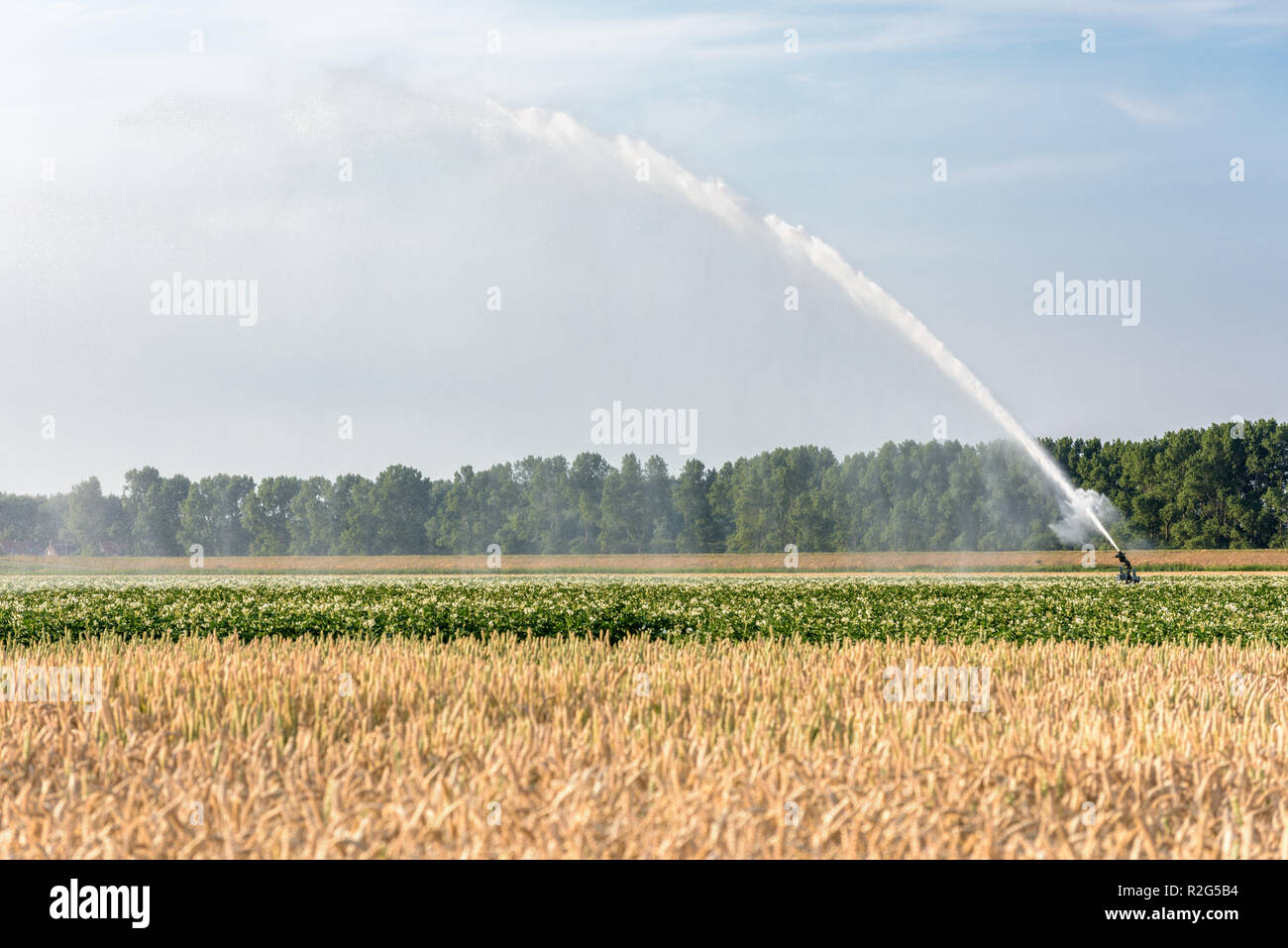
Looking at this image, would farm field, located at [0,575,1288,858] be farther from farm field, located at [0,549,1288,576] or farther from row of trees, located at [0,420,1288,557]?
row of trees, located at [0,420,1288,557]

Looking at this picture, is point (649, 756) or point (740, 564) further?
point (740, 564)

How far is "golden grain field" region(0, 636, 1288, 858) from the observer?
20.9 feet

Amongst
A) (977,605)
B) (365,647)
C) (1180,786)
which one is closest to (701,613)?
(977,605)

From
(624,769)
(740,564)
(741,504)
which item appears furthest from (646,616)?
(741,504)

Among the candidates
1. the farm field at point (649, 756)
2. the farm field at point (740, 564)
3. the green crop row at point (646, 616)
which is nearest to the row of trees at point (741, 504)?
the farm field at point (740, 564)

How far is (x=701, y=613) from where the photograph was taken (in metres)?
26.5

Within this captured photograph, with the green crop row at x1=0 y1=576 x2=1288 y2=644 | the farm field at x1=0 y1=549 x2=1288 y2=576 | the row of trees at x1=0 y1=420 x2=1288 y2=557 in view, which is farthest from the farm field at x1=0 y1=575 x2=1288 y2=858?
→ the row of trees at x1=0 y1=420 x2=1288 y2=557

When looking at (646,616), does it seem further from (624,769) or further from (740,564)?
(740,564)

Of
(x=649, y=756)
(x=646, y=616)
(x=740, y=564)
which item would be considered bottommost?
(x=740, y=564)

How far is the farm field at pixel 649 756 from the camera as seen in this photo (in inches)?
253

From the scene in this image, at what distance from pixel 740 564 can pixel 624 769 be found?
82711 mm

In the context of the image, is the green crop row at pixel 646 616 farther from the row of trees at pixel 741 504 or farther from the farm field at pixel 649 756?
the row of trees at pixel 741 504

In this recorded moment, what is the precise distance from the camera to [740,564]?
89688mm
